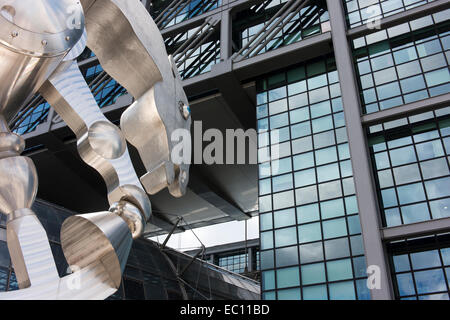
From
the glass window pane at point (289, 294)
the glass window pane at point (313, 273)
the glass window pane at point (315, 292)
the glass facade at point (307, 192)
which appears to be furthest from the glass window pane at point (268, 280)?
the glass window pane at point (315, 292)

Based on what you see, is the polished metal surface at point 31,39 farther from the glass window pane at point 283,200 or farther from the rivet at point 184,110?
the glass window pane at point 283,200

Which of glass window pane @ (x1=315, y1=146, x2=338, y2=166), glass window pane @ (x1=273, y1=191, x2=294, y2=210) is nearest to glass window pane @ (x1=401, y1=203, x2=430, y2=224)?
glass window pane @ (x1=315, y1=146, x2=338, y2=166)

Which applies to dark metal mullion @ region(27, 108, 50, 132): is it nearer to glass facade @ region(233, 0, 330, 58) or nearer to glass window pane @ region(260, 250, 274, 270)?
glass facade @ region(233, 0, 330, 58)

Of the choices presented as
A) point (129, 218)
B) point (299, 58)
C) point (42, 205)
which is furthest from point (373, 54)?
point (129, 218)

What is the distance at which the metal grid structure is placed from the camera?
53.5 feet

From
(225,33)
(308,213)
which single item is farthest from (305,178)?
(225,33)

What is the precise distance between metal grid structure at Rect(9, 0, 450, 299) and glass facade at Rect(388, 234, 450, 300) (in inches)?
1.3

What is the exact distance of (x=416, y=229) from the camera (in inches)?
643

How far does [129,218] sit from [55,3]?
143 cm

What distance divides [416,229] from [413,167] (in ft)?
7.97

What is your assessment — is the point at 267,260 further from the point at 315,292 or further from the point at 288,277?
the point at 315,292

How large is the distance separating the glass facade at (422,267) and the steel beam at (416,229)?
361mm

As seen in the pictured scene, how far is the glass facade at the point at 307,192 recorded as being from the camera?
1711cm
